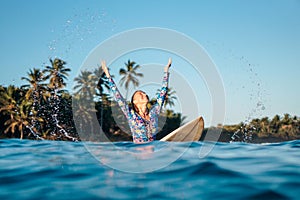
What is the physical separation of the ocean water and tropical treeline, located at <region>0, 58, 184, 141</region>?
3600cm

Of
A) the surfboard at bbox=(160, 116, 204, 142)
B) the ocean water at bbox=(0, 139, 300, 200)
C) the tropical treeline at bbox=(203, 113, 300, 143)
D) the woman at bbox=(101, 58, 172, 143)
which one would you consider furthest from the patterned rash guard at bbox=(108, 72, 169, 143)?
the tropical treeline at bbox=(203, 113, 300, 143)

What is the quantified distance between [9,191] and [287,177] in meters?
3.26

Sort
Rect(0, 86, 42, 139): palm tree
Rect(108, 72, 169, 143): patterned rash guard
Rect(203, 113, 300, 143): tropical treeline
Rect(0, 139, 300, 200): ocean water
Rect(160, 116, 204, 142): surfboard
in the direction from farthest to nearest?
Rect(203, 113, 300, 143): tropical treeline, Rect(0, 86, 42, 139): palm tree, Rect(160, 116, 204, 142): surfboard, Rect(108, 72, 169, 143): patterned rash guard, Rect(0, 139, 300, 200): ocean water

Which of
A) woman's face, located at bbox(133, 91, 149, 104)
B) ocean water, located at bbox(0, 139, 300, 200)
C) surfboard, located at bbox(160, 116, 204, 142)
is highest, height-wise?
woman's face, located at bbox(133, 91, 149, 104)

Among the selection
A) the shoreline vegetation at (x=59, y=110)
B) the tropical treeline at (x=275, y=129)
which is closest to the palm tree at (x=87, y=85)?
the shoreline vegetation at (x=59, y=110)

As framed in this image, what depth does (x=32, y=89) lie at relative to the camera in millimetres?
45031

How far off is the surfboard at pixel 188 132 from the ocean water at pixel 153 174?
160 centimetres

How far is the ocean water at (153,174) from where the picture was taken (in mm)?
3367

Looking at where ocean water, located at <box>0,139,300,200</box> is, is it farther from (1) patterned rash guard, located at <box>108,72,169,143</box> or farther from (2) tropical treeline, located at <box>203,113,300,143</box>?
(2) tropical treeline, located at <box>203,113,300,143</box>

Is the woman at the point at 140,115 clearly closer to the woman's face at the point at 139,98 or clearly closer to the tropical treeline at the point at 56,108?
the woman's face at the point at 139,98

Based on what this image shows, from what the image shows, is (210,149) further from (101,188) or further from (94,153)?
(101,188)

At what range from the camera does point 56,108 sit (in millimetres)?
41969

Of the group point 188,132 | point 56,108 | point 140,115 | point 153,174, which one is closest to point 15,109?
point 56,108

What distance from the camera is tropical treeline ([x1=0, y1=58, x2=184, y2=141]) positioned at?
4244cm
